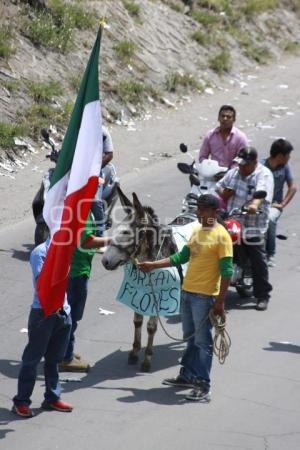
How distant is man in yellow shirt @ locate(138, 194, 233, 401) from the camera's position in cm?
945

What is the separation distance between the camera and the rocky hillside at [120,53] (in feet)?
61.2

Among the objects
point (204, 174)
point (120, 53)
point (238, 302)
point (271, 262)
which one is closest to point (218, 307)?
point (238, 302)

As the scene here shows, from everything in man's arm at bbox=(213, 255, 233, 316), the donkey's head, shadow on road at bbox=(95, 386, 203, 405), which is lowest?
shadow on road at bbox=(95, 386, 203, 405)

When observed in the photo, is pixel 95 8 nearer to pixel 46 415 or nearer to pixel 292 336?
pixel 292 336

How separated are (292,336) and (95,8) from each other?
40.0ft

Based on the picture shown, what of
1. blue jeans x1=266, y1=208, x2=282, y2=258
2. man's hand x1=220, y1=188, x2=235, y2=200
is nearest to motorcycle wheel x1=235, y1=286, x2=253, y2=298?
blue jeans x1=266, y1=208, x2=282, y2=258

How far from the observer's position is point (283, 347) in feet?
36.2

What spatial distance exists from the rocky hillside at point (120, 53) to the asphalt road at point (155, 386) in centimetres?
545

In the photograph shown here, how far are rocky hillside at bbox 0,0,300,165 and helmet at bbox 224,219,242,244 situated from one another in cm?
602

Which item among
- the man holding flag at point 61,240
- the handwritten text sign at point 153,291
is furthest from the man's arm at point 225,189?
the man holding flag at point 61,240

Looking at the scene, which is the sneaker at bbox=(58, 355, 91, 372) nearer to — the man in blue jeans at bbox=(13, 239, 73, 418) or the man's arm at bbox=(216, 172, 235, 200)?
the man in blue jeans at bbox=(13, 239, 73, 418)

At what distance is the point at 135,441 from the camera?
28.4 feet

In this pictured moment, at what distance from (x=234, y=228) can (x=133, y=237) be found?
7.52ft

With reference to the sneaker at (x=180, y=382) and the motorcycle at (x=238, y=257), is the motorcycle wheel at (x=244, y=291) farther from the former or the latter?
the sneaker at (x=180, y=382)
